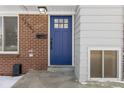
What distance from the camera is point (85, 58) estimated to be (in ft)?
23.0

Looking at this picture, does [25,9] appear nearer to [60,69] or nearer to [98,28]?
[60,69]

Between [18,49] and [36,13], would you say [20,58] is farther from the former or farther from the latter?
[36,13]

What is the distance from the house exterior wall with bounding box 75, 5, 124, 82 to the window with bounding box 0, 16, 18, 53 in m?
3.51

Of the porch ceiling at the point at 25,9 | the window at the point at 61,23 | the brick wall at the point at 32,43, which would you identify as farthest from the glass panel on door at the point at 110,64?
the brick wall at the point at 32,43

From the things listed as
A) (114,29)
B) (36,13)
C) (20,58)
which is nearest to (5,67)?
(20,58)

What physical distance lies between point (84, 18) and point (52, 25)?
2.75m

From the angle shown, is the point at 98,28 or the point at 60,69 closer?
the point at 98,28

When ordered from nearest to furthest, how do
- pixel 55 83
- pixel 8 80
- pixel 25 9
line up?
1. pixel 55 83
2. pixel 8 80
3. pixel 25 9

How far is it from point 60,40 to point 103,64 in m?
2.88

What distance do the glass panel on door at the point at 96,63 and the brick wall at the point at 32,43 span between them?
2874mm

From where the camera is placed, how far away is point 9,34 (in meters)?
9.72

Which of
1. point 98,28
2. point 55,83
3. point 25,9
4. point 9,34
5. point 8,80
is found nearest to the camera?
point 55,83

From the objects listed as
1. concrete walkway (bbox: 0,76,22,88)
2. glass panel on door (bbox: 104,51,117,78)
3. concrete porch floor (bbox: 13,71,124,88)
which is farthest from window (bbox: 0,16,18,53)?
glass panel on door (bbox: 104,51,117,78)

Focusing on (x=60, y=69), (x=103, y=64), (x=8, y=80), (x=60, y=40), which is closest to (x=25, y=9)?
(x=60, y=40)
